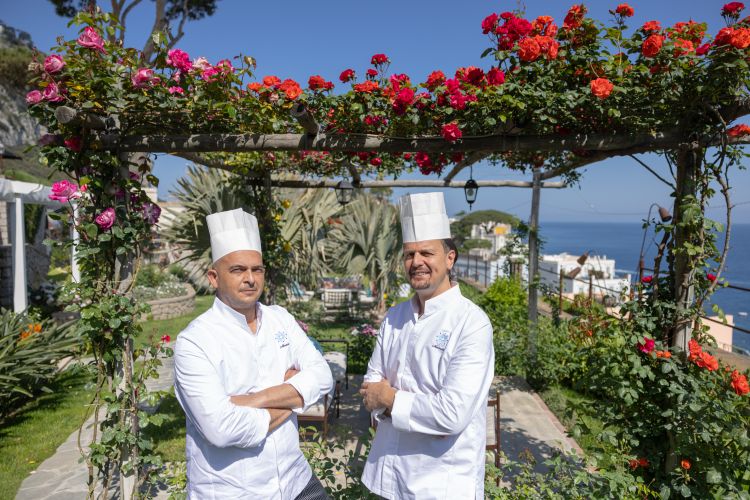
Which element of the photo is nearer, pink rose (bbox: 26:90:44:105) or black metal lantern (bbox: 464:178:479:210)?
pink rose (bbox: 26:90:44:105)

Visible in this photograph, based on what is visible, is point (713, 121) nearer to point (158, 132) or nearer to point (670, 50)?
point (670, 50)

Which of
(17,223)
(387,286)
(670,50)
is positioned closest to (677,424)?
(670,50)

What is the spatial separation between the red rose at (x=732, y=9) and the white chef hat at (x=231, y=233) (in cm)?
255

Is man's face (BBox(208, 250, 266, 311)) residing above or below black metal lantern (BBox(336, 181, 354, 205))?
below

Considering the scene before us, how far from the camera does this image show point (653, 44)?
7.44 ft

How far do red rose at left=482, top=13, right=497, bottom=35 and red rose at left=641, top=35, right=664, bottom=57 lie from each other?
748 mm

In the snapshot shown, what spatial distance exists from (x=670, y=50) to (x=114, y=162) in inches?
124

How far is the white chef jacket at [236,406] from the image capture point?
5.25ft

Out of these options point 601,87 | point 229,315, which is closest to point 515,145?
point 601,87

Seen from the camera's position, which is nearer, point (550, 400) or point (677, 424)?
point (677, 424)

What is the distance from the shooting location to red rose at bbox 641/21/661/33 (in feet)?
7.75

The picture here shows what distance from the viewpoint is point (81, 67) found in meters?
2.45

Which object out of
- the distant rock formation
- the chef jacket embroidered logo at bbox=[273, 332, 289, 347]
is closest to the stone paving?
the chef jacket embroidered logo at bbox=[273, 332, 289, 347]

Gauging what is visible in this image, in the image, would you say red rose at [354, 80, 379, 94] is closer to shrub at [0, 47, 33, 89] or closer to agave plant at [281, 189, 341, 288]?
agave plant at [281, 189, 341, 288]
